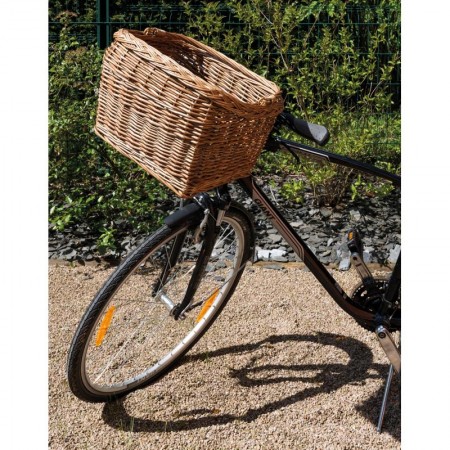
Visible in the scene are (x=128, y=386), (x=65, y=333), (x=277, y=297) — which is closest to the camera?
(x=128, y=386)

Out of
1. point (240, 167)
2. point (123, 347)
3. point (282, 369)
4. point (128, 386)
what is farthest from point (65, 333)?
Answer: point (240, 167)

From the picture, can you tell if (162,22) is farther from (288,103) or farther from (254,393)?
(254,393)

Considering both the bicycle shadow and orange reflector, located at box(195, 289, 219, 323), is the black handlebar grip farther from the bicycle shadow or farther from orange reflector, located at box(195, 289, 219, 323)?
the bicycle shadow

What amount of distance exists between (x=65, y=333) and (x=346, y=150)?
2121 millimetres

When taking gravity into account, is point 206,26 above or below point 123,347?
above

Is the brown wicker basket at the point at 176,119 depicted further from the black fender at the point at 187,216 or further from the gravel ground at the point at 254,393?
the gravel ground at the point at 254,393

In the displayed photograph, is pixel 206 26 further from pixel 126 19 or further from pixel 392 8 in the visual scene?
pixel 392 8

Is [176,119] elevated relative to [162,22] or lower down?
elevated

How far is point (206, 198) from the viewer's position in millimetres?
2410

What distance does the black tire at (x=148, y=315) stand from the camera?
2.37m

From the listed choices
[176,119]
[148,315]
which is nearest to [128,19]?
[148,315]

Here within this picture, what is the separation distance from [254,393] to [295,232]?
716 mm

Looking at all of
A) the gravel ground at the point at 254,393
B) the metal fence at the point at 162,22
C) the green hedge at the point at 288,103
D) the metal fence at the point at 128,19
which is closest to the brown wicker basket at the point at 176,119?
the gravel ground at the point at 254,393

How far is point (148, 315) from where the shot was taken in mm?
3023
